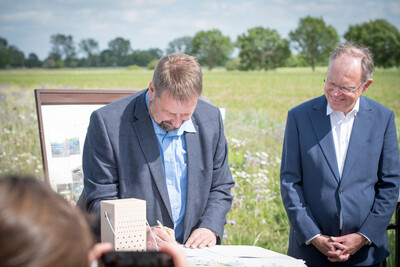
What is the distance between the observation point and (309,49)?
28.3 ft

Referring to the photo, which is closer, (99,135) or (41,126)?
(99,135)

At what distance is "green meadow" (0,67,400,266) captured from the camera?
202 inches

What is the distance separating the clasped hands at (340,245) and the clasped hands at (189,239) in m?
0.73

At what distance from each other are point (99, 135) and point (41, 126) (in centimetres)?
101

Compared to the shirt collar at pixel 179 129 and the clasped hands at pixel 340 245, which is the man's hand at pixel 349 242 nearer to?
the clasped hands at pixel 340 245

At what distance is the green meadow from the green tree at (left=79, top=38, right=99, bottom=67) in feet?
0.52

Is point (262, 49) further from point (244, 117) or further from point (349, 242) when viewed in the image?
point (349, 242)

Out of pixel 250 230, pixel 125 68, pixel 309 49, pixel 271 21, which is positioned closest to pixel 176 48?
pixel 125 68

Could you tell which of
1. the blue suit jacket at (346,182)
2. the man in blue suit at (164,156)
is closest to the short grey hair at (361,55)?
the blue suit jacket at (346,182)

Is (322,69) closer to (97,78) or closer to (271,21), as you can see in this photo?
(271,21)

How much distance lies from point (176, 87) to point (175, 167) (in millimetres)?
489

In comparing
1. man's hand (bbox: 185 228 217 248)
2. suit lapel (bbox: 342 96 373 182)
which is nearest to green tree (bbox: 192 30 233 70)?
suit lapel (bbox: 342 96 373 182)

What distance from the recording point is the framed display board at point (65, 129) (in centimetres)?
322

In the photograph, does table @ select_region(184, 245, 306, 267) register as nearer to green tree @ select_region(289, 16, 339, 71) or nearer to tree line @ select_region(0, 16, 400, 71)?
tree line @ select_region(0, 16, 400, 71)
